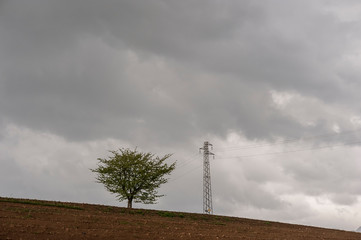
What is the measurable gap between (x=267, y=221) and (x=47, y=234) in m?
33.4

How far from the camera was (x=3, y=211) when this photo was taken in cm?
2739

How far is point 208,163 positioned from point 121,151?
15999 millimetres

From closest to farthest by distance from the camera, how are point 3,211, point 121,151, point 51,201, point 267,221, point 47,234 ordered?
1. point 47,234
2. point 3,211
3. point 51,201
4. point 267,221
5. point 121,151

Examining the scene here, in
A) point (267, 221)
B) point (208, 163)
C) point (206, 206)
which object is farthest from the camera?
point (208, 163)

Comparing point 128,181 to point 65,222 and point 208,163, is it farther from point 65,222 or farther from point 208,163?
point 65,222

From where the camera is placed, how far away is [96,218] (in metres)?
29.1

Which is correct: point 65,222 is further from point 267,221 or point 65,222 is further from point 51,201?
point 267,221

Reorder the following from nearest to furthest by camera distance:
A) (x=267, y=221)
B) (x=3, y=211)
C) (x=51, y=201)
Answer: (x=3, y=211), (x=51, y=201), (x=267, y=221)

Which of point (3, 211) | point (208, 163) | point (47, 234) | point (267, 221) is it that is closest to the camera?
point (47, 234)

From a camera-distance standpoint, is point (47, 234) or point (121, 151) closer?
point (47, 234)

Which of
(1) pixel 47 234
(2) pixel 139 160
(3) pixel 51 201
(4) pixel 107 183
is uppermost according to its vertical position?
(2) pixel 139 160

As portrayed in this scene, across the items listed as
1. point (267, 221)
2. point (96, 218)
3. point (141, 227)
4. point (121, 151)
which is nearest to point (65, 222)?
point (96, 218)

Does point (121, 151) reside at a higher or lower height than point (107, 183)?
higher

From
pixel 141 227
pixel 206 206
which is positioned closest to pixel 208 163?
pixel 206 206
